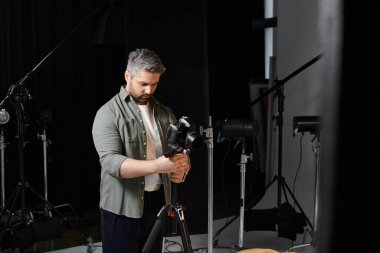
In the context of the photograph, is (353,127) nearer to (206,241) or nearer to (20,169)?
(20,169)

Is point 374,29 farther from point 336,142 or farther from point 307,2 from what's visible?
point 307,2

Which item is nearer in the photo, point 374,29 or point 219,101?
point 374,29

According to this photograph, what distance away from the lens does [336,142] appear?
0.79ft

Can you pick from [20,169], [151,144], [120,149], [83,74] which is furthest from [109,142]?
[83,74]

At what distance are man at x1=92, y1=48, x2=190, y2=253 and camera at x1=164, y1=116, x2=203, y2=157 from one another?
3 cm

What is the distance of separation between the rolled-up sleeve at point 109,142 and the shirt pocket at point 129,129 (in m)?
0.02

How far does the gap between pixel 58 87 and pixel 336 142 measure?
195 inches

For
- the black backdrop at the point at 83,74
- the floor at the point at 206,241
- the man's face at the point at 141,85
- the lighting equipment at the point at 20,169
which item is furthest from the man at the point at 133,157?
the black backdrop at the point at 83,74

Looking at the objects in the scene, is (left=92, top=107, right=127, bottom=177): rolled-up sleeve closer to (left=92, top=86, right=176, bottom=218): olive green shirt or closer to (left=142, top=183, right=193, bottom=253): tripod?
(left=92, top=86, right=176, bottom=218): olive green shirt

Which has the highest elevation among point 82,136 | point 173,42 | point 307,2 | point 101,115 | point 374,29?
point 307,2

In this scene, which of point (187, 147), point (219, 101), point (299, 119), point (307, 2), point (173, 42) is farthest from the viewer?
point (219, 101)

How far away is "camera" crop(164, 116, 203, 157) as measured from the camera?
72.4 inches

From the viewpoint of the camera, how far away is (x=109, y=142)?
1.89 meters

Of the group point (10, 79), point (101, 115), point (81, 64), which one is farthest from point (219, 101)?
point (101, 115)
